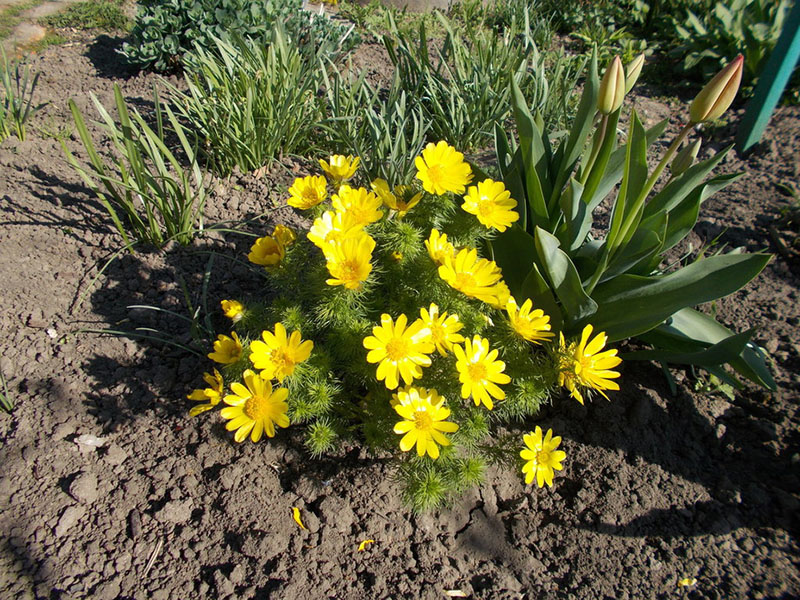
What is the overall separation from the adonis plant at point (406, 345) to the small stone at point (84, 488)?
0.40m

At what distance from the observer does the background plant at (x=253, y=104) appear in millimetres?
2514

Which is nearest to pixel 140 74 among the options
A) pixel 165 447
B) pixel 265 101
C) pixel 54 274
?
pixel 265 101

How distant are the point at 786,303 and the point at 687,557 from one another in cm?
133

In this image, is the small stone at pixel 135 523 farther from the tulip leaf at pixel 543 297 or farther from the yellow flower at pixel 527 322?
the tulip leaf at pixel 543 297

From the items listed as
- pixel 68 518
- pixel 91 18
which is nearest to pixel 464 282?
pixel 68 518

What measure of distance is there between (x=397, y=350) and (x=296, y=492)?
0.63 meters

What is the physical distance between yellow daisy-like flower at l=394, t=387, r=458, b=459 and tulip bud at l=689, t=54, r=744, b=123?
3.25 feet

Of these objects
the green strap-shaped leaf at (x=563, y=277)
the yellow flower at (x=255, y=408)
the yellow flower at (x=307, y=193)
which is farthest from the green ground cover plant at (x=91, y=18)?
the green strap-shaped leaf at (x=563, y=277)

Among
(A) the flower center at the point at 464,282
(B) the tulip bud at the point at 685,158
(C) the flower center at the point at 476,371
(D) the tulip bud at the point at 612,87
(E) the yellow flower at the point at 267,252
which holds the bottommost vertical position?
(C) the flower center at the point at 476,371

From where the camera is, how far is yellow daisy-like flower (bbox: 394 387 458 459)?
54.7 inches

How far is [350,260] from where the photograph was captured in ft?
4.78

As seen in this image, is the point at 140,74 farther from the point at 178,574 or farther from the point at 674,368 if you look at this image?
the point at 674,368

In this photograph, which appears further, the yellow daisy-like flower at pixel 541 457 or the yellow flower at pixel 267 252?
the yellow flower at pixel 267 252

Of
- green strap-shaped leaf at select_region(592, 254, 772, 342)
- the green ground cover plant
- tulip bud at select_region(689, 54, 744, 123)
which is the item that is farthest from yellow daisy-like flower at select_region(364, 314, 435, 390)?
the green ground cover plant
